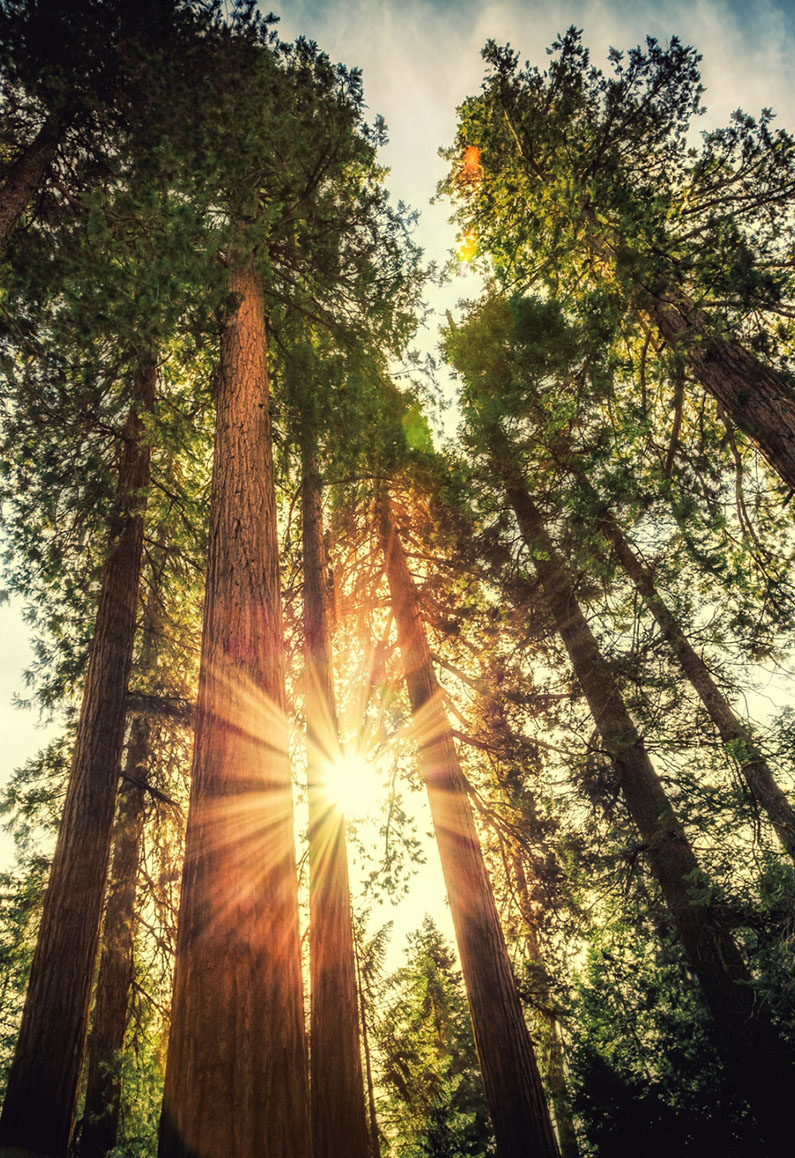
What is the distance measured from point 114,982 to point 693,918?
7547 mm

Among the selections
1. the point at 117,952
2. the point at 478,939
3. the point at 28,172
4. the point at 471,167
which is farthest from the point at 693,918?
the point at 471,167

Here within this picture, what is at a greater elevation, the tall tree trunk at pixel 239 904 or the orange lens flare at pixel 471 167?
the orange lens flare at pixel 471 167

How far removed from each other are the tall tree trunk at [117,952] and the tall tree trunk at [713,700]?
21.9 feet

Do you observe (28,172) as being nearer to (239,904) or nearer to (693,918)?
(239,904)

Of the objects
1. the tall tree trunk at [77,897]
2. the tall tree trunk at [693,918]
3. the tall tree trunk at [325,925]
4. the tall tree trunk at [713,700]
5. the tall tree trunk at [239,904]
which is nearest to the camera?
the tall tree trunk at [239,904]

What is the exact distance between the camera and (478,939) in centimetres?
549

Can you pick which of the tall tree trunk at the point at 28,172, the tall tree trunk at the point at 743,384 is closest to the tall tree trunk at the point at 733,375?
the tall tree trunk at the point at 743,384

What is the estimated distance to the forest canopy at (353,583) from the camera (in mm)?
3951

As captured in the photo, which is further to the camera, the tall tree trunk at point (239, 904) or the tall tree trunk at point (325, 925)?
the tall tree trunk at point (325, 925)

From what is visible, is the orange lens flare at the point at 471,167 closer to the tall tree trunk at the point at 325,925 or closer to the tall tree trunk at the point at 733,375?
the tall tree trunk at the point at 733,375

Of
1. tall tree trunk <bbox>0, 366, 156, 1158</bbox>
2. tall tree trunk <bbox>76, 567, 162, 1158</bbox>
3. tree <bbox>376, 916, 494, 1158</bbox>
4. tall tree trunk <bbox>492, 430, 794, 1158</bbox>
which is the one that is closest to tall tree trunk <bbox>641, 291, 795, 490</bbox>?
tall tree trunk <bbox>492, 430, 794, 1158</bbox>

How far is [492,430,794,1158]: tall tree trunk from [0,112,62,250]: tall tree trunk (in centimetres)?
764

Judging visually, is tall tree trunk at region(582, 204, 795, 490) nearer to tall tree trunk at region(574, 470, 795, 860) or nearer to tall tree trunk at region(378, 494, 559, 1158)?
tall tree trunk at region(574, 470, 795, 860)

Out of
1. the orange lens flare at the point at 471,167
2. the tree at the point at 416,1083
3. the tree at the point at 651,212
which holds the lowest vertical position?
the tree at the point at 416,1083
